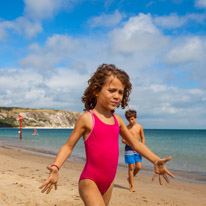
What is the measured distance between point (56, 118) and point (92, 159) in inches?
5383

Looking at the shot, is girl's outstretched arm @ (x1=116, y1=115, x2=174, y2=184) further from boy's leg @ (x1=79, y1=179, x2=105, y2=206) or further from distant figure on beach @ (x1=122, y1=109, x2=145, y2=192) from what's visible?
distant figure on beach @ (x1=122, y1=109, x2=145, y2=192)

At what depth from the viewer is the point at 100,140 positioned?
277cm

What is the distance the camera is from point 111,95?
2.86 m

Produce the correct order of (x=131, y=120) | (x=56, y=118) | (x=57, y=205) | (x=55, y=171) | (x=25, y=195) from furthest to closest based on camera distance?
(x=56, y=118), (x=131, y=120), (x=25, y=195), (x=57, y=205), (x=55, y=171)

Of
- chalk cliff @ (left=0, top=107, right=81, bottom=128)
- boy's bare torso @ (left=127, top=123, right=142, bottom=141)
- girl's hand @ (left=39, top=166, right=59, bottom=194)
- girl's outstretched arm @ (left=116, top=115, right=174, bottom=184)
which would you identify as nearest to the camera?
girl's hand @ (left=39, top=166, right=59, bottom=194)

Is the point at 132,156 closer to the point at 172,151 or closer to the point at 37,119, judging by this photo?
the point at 172,151

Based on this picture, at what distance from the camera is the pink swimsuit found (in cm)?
276

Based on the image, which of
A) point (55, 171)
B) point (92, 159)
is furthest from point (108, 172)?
point (55, 171)

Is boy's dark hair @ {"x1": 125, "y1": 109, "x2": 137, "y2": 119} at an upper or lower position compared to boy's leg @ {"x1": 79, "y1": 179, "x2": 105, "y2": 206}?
upper

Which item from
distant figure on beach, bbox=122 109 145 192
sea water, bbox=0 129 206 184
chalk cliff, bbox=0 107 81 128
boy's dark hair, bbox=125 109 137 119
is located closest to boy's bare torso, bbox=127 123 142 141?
distant figure on beach, bbox=122 109 145 192

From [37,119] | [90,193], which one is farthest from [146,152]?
[37,119]

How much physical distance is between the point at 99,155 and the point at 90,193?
1.31 feet

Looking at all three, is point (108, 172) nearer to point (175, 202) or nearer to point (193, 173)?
point (175, 202)

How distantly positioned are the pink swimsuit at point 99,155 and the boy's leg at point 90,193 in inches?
2.0
